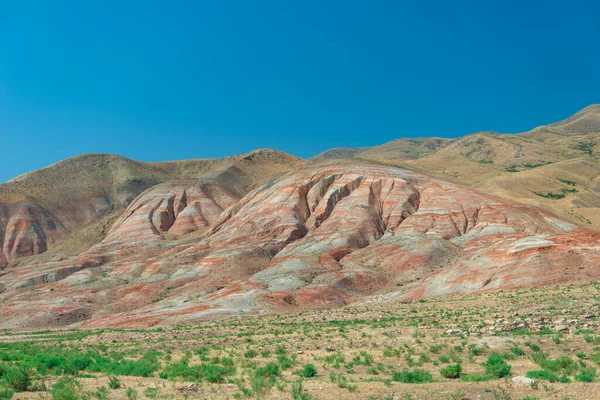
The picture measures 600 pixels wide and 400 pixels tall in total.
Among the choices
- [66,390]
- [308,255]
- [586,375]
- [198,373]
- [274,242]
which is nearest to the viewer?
[66,390]

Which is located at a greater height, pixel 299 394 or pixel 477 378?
pixel 299 394

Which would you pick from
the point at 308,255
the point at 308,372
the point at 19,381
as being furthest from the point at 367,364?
the point at 308,255

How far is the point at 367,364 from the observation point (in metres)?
19.1

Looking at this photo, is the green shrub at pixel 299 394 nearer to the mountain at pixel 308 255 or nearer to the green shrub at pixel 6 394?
the green shrub at pixel 6 394

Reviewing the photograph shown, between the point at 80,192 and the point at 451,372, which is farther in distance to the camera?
the point at 80,192

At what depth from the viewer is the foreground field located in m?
13.8

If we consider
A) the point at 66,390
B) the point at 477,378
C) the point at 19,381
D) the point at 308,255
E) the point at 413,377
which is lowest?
the point at 477,378

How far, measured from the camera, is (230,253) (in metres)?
79.9

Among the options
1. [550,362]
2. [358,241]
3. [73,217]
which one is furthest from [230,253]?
[73,217]

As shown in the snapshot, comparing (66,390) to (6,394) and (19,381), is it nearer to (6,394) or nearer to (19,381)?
(6,394)

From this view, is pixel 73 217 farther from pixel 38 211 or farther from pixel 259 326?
pixel 259 326

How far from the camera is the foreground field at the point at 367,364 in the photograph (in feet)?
45.2

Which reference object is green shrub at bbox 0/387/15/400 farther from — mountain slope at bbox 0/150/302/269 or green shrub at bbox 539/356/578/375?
mountain slope at bbox 0/150/302/269

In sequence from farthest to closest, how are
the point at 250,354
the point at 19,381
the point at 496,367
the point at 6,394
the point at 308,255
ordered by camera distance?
the point at 308,255
the point at 250,354
the point at 496,367
the point at 19,381
the point at 6,394
